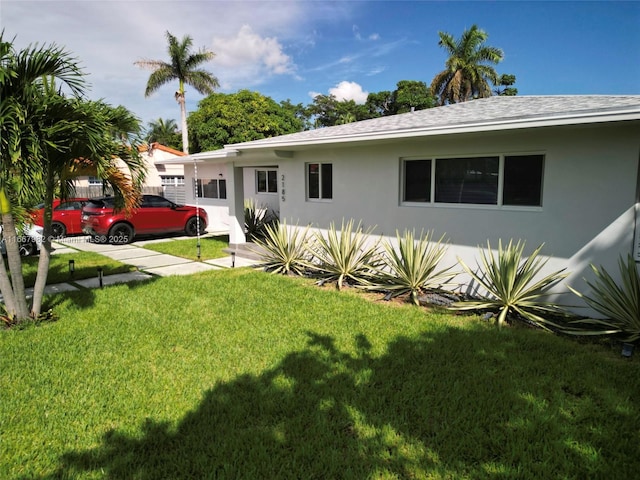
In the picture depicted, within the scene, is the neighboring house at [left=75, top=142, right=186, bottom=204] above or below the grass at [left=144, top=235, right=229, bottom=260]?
above

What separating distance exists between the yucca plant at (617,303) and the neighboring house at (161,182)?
47.7 feet

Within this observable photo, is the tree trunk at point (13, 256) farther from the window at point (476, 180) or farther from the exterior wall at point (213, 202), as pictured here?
the exterior wall at point (213, 202)

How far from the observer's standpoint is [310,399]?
150 inches

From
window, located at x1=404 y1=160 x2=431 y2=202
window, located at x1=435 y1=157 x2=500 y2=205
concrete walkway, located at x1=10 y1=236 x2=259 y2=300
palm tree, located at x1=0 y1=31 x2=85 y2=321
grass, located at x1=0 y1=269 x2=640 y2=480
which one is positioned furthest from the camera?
concrete walkway, located at x1=10 y1=236 x2=259 y2=300

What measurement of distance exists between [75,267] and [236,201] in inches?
180

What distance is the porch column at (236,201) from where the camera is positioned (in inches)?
479

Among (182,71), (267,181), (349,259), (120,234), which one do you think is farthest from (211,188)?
(182,71)

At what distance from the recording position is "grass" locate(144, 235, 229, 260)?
1176cm

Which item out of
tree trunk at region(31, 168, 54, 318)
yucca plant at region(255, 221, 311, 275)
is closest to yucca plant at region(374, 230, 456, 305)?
yucca plant at region(255, 221, 311, 275)

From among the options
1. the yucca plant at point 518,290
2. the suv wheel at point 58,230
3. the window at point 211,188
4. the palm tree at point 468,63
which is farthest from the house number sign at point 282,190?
the palm tree at point 468,63

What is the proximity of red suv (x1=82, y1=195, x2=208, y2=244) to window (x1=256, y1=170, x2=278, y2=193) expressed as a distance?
2594 millimetres

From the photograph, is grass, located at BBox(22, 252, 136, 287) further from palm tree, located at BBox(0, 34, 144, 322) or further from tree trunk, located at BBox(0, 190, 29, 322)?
palm tree, located at BBox(0, 34, 144, 322)

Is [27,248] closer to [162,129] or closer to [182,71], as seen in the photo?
[182,71]

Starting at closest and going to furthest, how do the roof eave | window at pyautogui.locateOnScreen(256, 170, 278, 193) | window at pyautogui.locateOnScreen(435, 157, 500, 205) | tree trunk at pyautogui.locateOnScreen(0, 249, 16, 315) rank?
the roof eave < tree trunk at pyautogui.locateOnScreen(0, 249, 16, 315) < window at pyautogui.locateOnScreen(435, 157, 500, 205) < window at pyautogui.locateOnScreen(256, 170, 278, 193)
